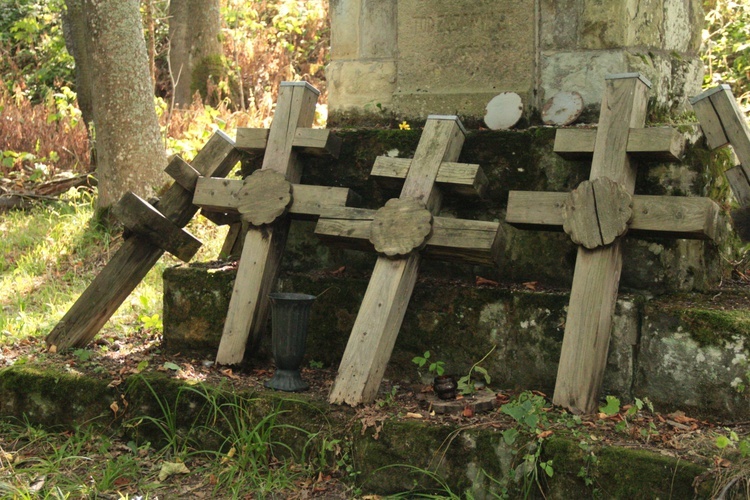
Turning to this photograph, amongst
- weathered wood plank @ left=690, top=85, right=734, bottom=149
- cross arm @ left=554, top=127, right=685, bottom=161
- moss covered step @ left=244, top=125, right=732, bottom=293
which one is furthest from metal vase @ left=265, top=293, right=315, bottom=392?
weathered wood plank @ left=690, top=85, right=734, bottom=149

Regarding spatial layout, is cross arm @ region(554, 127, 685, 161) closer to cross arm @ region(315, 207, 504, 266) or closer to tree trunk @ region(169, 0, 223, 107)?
cross arm @ region(315, 207, 504, 266)

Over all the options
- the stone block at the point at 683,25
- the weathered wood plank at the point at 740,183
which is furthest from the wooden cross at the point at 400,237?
the stone block at the point at 683,25

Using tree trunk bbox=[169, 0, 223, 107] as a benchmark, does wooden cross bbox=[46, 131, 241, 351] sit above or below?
below

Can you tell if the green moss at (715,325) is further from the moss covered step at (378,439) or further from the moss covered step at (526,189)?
the moss covered step at (378,439)

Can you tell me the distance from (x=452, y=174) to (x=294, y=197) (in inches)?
31.3

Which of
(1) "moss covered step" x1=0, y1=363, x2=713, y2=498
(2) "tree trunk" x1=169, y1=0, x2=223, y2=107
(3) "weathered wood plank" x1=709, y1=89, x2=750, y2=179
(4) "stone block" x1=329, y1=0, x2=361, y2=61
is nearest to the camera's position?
(1) "moss covered step" x1=0, y1=363, x2=713, y2=498

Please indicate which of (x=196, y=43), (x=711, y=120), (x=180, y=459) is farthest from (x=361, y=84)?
(x=196, y=43)

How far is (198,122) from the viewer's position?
29.5ft

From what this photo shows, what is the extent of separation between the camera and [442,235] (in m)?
3.37

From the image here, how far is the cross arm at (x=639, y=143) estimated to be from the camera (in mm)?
3105

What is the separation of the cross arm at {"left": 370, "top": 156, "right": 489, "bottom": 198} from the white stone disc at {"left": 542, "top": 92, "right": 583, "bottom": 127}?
487mm

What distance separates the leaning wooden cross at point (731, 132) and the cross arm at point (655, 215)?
9.2 inches

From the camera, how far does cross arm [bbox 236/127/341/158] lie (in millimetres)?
3820

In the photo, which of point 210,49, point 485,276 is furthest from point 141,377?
point 210,49
